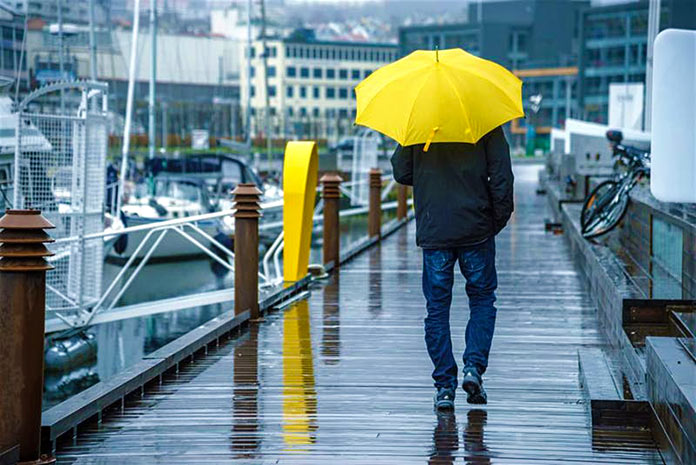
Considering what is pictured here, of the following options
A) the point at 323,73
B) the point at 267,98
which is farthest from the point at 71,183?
the point at 323,73

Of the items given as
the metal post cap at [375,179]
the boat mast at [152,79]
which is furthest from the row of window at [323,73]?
the metal post cap at [375,179]

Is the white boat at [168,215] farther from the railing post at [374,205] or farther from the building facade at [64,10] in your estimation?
the railing post at [374,205]

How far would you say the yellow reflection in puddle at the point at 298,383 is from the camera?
6410 mm

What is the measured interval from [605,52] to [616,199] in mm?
97890

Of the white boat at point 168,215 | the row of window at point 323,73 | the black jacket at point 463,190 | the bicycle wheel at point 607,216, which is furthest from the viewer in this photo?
the row of window at point 323,73

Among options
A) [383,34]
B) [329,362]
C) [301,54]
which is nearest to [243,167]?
[329,362]

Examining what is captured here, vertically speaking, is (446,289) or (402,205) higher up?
(446,289)

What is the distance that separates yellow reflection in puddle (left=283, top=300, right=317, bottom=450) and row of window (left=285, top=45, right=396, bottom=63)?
123m

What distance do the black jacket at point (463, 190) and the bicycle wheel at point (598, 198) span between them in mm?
8226

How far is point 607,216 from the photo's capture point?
14.5 metres

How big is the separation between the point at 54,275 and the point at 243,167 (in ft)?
84.0

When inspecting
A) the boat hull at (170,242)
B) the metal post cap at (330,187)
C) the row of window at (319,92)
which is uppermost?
the row of window at (319,92)

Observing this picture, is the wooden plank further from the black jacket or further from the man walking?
the black jacket

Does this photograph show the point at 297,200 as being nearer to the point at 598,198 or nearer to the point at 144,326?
the point at 598,198
